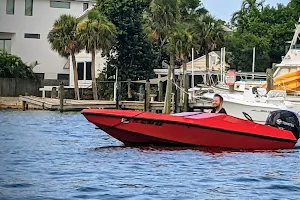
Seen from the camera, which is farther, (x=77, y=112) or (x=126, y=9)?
(x=126, y=9)

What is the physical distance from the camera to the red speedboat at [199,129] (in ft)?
70.8

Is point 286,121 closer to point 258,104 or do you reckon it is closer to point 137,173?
point 137,173

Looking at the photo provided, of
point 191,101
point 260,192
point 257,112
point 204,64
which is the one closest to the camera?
point 260,192

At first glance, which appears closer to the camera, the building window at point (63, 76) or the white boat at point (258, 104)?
the white boat at point (258, 104)

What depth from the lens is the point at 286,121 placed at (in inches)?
880

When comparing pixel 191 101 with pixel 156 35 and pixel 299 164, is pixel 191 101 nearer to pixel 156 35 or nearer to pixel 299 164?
pixel 156 35

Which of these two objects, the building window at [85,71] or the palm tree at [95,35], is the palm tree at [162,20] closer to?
the palm tree at [95,35]

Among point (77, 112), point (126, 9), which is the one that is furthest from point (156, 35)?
point (77, 112)

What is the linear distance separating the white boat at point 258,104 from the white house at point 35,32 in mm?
29969

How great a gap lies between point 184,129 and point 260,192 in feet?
24.9

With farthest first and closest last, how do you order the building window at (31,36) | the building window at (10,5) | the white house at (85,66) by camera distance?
the building window at (31,36) < the building window at (10,5) < the white house at (85,66)

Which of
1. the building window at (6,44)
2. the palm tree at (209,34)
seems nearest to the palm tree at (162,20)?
the palm tree at (209,34)

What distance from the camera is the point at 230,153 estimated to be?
822 inches

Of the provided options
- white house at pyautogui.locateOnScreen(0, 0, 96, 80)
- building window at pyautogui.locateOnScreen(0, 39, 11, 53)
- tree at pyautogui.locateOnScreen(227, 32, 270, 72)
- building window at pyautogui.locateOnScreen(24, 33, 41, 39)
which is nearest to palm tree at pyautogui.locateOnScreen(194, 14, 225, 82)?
tree at pyautogui.locateOnScreen(227, 32, 270, 72)
